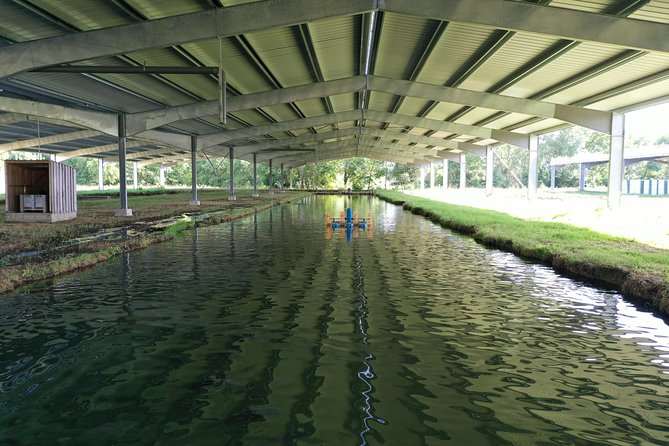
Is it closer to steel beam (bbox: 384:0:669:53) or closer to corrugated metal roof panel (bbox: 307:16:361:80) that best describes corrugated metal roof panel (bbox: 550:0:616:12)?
steel beam (bbox: 384:0:669:53)

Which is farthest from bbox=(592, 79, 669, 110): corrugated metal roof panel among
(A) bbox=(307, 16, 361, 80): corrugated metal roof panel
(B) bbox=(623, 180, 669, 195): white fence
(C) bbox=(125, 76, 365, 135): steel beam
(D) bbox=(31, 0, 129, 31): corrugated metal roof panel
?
(B) bbox=(623, 180, 669, 195): white fence

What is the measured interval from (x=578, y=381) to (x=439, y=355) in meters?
1.41

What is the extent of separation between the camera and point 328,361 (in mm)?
5453

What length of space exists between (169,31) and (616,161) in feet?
62.9

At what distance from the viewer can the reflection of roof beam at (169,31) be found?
45.4 ft

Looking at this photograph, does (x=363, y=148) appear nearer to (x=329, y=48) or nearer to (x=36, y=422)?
(x=329, y=48)

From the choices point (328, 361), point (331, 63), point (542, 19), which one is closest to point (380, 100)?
point (331, 63)

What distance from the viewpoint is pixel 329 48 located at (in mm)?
19453

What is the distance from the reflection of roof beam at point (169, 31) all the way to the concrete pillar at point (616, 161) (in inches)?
578

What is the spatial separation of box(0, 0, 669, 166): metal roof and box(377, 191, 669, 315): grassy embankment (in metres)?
5.20

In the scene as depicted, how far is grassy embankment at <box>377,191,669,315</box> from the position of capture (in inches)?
342

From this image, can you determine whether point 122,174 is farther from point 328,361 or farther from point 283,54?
point 328,361

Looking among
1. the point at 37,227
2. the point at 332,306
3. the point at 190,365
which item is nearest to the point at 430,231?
the point at 332,306

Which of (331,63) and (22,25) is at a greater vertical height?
(331,63)
